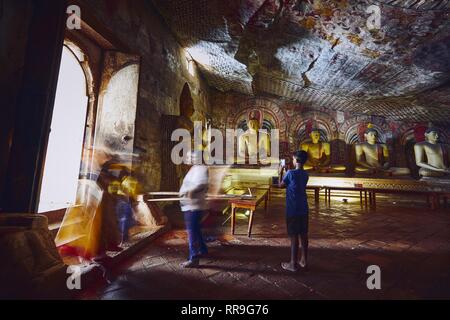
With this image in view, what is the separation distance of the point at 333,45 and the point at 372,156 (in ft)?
22.6

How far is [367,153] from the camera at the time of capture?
410 inches

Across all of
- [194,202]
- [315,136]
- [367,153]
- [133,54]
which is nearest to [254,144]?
[315,136]

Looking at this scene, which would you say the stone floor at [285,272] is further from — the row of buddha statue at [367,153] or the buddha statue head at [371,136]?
the buddha statue head at [371,136]

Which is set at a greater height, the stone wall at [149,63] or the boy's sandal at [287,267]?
the stone wall at [149,63]

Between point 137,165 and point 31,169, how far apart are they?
7.51 feet

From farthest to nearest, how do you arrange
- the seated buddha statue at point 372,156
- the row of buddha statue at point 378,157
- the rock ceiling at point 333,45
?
1. the seated buddha statue at point 372,156
2. the row of buddha statue at point 378,157
3. the rock ceiling at point 333,45

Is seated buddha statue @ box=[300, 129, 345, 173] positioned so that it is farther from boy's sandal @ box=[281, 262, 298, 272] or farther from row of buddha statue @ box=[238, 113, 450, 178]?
boy's sandal @ box=[281, 262, 298, 272]

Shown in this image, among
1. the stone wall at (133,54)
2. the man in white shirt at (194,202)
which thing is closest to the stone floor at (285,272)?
the man in white shirt at (194,202)

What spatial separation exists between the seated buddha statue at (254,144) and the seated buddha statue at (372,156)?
14.2 feet

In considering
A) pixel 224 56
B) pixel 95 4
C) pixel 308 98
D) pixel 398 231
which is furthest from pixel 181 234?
pixel 308 98

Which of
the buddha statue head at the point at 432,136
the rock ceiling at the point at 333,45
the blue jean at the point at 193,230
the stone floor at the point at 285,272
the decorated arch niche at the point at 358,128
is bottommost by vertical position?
the stone floor at the point at 285,272

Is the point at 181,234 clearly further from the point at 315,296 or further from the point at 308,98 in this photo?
the point at 308,98

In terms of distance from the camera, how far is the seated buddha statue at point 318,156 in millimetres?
10234

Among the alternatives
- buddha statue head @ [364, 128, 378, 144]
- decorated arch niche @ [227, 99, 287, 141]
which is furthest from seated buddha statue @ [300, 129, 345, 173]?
buddha statue head @ [364, 128, 378, 144]
